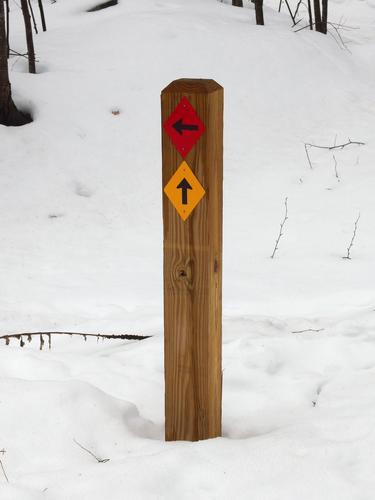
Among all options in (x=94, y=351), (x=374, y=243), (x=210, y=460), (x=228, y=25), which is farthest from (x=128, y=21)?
(x=210, y=460)

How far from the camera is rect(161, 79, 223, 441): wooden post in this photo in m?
2.13

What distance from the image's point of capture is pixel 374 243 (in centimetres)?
556

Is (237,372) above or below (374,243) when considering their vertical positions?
above

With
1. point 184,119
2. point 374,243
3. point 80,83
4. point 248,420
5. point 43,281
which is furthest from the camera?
point 80,83

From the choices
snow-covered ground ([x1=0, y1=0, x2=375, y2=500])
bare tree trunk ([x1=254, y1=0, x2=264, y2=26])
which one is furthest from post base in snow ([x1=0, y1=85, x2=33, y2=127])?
bare tree trunk ([x1=254, y1=0, x2=264, y2=26])

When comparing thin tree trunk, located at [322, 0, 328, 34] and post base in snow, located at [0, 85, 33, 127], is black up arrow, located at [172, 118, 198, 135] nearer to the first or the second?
post base in snow, located at [0, 85, 33, 127]

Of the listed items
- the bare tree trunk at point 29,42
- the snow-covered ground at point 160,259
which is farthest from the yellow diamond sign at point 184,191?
the bare tree trunk at point 29,42

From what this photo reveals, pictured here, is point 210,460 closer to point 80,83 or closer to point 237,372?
point 237,372

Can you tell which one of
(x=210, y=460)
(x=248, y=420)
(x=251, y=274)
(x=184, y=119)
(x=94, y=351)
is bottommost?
(x=251, y=274)

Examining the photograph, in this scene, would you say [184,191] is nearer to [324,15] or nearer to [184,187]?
[184,187]

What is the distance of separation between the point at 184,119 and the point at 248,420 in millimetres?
1207

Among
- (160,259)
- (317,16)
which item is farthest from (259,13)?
(160,259)

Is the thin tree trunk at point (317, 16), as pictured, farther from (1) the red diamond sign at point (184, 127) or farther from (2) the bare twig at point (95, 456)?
(2) the bare twig at point (95, 456)

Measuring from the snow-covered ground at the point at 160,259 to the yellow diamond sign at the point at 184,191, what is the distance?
0.77 m
